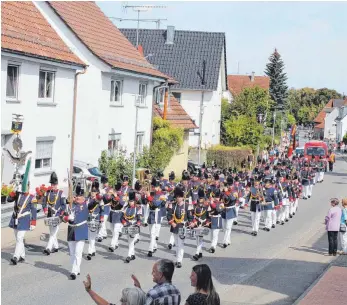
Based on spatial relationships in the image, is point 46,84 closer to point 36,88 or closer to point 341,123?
point 36,88

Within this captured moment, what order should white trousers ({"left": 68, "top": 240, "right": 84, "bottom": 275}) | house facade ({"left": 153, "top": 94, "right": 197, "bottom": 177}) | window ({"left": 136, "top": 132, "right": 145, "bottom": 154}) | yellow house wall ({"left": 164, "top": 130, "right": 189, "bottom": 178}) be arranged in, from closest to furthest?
1. white trousers ({"left": 68, "top": 240, "right": 84, "bottom": 275})
2. window ({"left": 136, "top": 132, "right": 145, "bottom": 154})
3. yellow house wall ({"left": 164, "top": 130, "right": 189, "bottom": 178})
4. house facade ({"left": 153, "top": 94, "right": 197, "bottom": 177})

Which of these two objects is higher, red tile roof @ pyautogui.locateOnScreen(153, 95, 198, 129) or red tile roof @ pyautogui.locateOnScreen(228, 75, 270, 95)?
red tile roof @ pyautogui.locateOnScreen(228, 75, 270, 95)

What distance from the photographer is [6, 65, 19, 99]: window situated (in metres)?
21.8

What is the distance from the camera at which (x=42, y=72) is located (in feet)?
78.2

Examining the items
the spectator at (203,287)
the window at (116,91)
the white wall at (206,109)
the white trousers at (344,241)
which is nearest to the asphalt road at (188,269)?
the white trousers at (344,241)

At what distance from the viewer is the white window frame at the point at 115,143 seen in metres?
29.6

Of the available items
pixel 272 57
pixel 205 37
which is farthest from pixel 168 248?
pixel 272 57

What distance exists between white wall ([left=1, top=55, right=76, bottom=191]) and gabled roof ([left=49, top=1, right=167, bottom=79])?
3.19 metres

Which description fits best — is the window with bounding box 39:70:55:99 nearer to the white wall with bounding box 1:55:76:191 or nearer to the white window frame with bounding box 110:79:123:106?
the white wall with bounding box 1:55:76:191

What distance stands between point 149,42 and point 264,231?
1429 inches

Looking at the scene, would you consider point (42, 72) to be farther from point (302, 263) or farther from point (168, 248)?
point (302, 263)

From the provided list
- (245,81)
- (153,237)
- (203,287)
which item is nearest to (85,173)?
(153,237)

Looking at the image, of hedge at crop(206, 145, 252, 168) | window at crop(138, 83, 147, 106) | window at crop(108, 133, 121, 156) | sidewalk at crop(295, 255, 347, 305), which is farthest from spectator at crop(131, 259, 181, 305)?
hedge at crop(206, 145, 252, 168)

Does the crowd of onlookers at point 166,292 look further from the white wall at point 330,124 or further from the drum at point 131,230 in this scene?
the white wall at point 330,124
